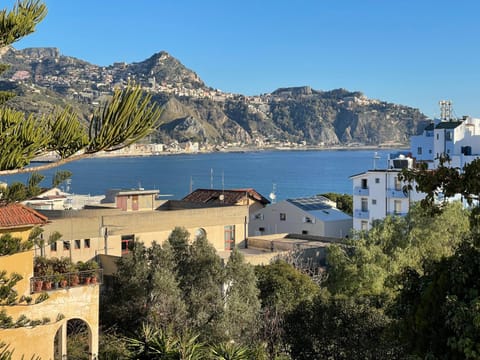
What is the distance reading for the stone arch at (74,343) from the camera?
14.2 m

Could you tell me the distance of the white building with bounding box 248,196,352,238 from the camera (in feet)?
119

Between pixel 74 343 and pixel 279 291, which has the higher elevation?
pixel 279 291

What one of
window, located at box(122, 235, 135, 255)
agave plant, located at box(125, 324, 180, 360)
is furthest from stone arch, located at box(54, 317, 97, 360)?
window, located at box(122, 235, 135, 255)

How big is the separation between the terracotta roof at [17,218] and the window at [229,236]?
1332cm

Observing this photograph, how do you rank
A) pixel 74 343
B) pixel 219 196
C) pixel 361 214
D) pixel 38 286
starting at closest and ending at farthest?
pixel 38 286 → pixel 74 343 → pixel 219 196 → pixel 361 214

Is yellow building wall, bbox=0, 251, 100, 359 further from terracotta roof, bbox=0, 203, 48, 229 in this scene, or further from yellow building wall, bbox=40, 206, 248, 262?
yellow building wall, bbox=40, 206, 248, 262

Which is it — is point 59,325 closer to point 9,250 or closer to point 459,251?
point 9,250

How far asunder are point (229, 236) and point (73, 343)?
12.1m

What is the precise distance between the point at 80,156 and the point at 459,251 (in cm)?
473

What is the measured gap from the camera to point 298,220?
36812 millimetres

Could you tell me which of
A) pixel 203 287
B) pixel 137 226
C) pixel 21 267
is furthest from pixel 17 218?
pixel 137 226

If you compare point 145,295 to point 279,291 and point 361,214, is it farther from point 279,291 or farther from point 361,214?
point 361,214

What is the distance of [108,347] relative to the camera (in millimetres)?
14398

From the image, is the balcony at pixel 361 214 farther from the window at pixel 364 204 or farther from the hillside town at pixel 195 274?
the hillside town at pixel 195 274
